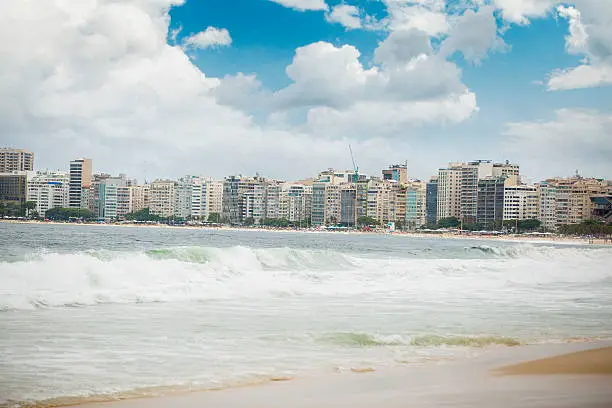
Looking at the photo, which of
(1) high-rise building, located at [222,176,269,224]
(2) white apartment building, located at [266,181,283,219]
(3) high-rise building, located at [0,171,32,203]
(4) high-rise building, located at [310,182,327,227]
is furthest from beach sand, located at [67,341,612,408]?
(3) high-rise building, located at [0,171,32,203]

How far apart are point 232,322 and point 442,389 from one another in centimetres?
528

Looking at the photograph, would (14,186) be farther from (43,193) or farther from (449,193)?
(449,193)

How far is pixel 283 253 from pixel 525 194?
472ft

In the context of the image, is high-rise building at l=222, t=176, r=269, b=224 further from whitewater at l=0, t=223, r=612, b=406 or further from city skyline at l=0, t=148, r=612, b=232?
whitewater at l=0, t=223, r=612, b=406

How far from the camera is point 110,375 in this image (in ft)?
25.2

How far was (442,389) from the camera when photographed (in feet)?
23.4

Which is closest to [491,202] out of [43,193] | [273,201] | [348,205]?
[348,205]

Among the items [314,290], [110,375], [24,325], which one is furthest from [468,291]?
[110,375]

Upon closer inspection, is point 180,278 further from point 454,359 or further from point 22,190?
point 22,190

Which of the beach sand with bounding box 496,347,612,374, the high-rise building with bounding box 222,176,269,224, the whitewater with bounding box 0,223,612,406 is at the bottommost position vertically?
the whitewater with bounding box 0,223,612,406

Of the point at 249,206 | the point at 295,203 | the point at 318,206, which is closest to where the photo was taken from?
the point at 318,206

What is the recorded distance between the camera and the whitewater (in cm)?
790

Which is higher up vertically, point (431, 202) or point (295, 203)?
point (431, 202)

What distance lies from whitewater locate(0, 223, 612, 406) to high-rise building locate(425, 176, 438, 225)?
165 meters
